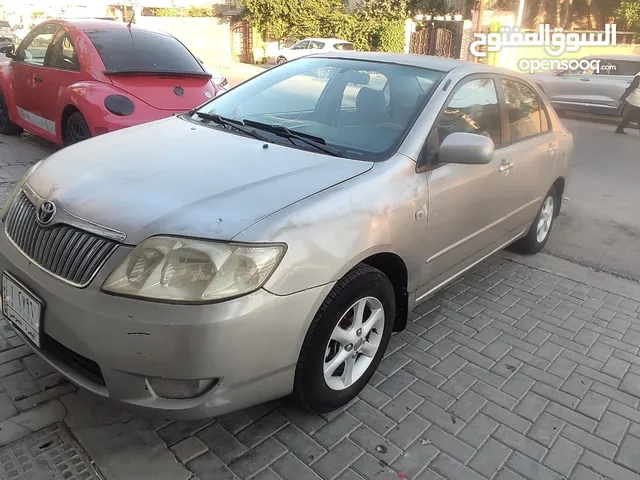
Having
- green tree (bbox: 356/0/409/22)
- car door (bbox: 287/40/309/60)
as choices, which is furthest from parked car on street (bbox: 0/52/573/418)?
green tree (bbox: 356/0/409/22)

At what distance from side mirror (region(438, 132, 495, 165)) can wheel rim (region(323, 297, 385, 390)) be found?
873 mm

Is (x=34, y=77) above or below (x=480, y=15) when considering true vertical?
below

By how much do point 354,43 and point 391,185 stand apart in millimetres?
25489

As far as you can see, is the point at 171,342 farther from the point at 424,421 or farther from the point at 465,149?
the point at 465,149

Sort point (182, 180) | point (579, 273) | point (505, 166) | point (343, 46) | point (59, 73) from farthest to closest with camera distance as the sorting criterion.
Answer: point (343, 46) < point (59, 73) < point (579, 273) < point (505, 166) < point (182, 180)

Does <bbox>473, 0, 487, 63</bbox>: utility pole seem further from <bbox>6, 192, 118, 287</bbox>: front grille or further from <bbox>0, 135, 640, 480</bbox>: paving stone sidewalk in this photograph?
<bbox>6, 192, 118, 287</bbox>: front grille

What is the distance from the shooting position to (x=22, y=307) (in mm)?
2283

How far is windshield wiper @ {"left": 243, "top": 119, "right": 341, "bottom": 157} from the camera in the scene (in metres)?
2.80

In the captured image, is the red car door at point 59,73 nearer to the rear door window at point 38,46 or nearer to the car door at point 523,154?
the rear door window at point 38,46

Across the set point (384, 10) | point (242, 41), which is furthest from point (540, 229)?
point (242, 41)

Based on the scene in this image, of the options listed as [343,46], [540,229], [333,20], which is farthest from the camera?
[333,20]

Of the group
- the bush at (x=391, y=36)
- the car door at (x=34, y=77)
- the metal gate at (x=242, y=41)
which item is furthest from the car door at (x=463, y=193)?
the metal gate at (x=242, y=41)

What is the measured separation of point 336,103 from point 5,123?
624 cm

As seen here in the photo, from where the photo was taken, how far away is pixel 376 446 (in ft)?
7.98
